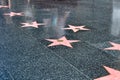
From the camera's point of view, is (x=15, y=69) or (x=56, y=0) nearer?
(x=15, y=69)

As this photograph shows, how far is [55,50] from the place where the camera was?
3.24m

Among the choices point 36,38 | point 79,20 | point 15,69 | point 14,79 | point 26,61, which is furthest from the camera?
point 79,20

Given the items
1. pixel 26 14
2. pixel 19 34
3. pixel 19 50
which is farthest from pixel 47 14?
pixel 19 50

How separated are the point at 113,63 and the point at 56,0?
5.67 meters

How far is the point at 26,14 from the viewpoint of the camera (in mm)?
5562

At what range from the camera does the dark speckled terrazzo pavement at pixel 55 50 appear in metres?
2.58

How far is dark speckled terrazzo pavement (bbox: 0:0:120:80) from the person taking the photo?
258 centimetres

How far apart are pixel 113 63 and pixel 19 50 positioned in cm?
132

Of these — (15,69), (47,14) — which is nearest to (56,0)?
(47,14)

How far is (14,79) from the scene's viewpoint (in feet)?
7.93

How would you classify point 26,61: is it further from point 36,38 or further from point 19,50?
point 36,38

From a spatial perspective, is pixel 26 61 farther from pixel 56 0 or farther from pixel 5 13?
pixel 56 0

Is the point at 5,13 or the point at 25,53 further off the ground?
the point at 5,13

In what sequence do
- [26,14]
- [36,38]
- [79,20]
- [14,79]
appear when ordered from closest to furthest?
[14,79], [36,38], [79,20], [26,14]
